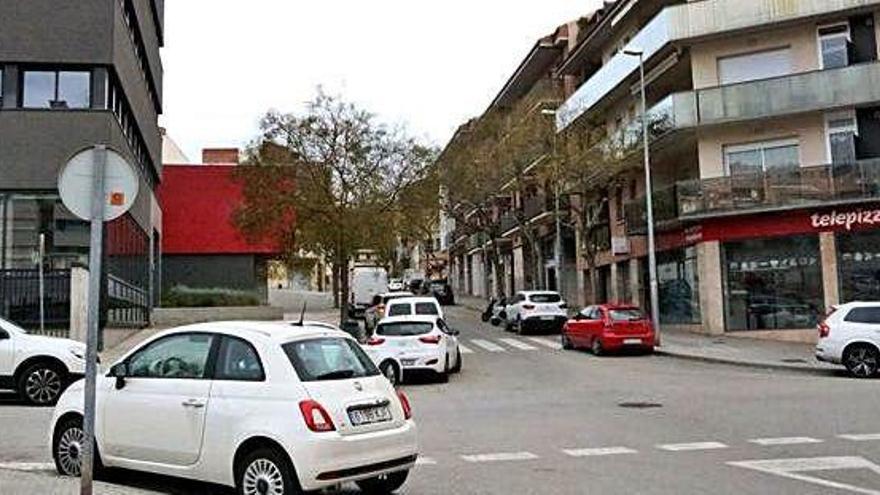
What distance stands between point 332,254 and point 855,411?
28271 mm

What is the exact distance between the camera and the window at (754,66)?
29656 millimetres

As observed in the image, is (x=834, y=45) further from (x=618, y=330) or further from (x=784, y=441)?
(x=784, y=441)

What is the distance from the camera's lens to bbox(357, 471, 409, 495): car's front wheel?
321 inches

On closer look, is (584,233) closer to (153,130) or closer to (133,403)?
(153,130)

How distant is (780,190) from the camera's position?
28375 millimetres

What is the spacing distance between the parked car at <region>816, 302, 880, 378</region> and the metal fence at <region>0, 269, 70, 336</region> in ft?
61.4

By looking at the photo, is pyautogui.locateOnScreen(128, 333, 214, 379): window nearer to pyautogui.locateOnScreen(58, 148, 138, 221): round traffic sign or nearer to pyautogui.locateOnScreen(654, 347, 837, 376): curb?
pyautogui.locateOnScreen(58, 148, 138, 221): round traffic sign

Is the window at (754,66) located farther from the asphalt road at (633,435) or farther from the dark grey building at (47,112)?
the dark grey building at (47,112)

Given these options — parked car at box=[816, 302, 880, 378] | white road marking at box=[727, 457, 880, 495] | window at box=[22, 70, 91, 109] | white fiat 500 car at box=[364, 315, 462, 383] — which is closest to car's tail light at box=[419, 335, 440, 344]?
white fiat 500 car at box=[364, 315, 462, 383]

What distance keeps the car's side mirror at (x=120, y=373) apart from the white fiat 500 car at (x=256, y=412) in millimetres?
12

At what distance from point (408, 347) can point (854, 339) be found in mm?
9546

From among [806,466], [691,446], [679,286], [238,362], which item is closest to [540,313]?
[679,286]

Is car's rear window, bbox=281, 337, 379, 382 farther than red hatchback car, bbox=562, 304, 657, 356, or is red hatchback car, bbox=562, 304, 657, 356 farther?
red hatchback car, bbox=562, 304, 657, 356

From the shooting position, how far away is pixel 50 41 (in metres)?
25.3
